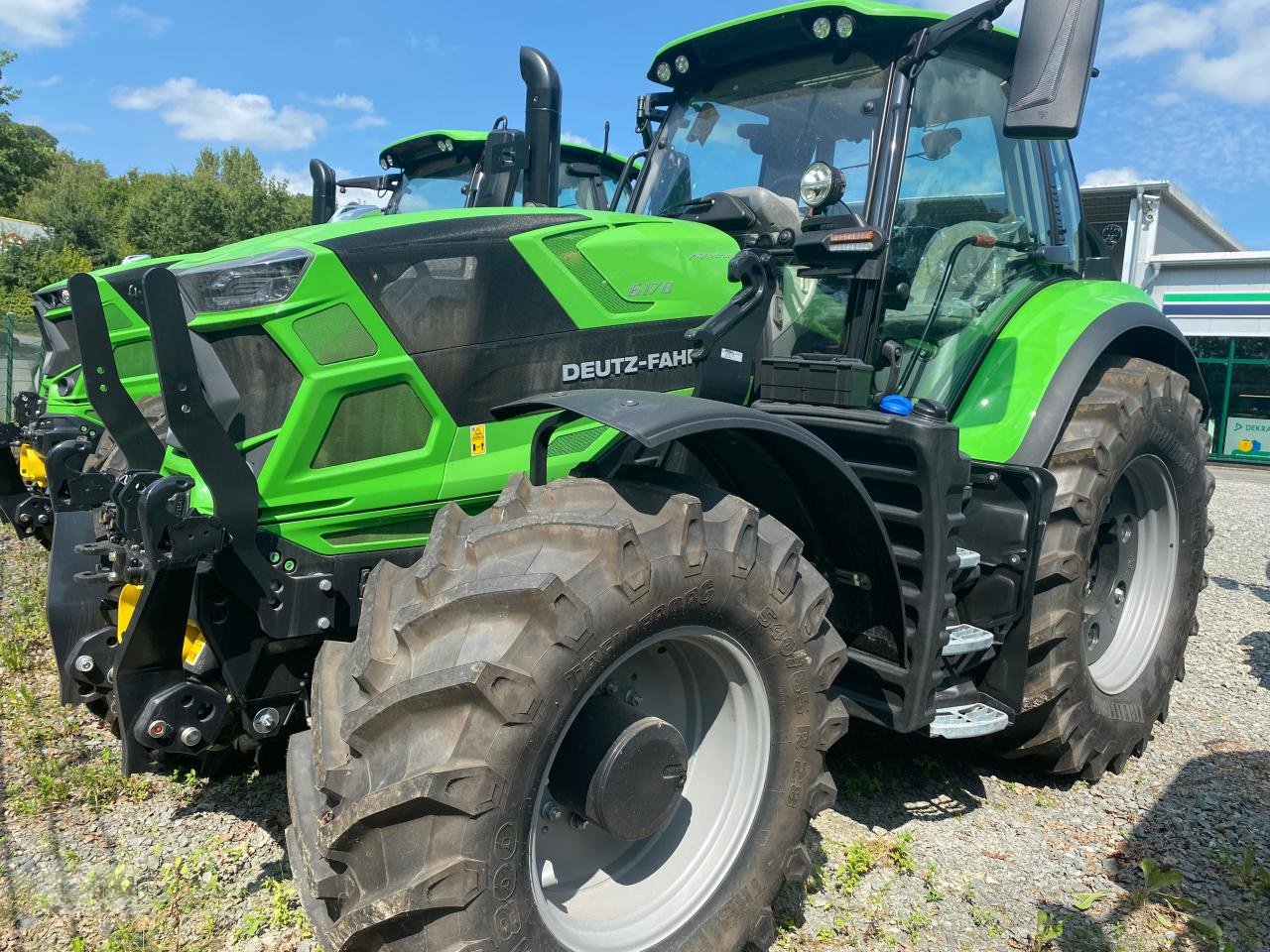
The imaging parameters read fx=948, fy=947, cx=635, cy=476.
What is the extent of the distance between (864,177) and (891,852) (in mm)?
2231

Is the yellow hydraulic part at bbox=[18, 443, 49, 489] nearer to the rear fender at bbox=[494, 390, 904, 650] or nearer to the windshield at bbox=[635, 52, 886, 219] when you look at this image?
the windshield at bbox=[635, 52, 886, 219]

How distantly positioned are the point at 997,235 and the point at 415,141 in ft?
19.1

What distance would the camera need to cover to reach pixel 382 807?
1756mm

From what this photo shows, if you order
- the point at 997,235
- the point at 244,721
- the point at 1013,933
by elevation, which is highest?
the point at 997,235

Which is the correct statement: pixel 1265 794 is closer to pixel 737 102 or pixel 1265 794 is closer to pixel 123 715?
pixel 737 102

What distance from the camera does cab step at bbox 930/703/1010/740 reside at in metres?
2.95

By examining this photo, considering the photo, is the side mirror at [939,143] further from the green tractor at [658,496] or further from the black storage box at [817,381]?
the black storage box at [817,381]

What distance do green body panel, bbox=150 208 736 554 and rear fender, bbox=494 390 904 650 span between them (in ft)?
0.60

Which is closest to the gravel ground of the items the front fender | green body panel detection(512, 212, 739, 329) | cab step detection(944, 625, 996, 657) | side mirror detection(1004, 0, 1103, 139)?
cab step detection(944, 625, 996, 657)

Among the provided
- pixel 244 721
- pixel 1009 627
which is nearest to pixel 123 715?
pixel 244 721

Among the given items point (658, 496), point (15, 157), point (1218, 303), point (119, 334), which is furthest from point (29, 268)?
point (658, 496)

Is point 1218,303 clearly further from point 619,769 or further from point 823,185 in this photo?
point 619,769

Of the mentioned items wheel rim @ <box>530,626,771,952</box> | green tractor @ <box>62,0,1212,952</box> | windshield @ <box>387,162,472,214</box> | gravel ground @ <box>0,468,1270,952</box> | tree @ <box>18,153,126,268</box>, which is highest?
tree @ <box>18,153,126,268</box>

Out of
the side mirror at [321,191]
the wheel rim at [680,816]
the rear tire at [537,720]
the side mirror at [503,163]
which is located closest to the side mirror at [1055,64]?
the rear tire at [537,720]
